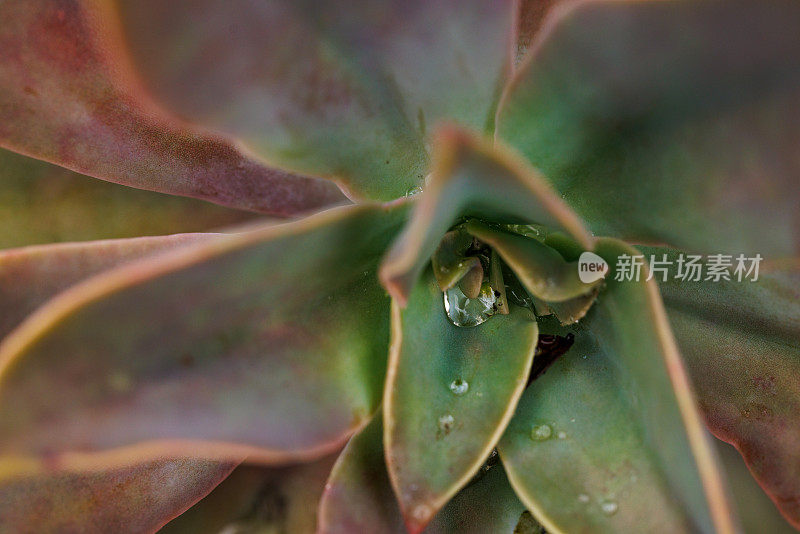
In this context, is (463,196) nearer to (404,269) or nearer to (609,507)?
(404,269)

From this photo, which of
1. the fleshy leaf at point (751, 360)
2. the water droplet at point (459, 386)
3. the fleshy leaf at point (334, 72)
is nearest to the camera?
the fleshy leaf at point (334, 72)

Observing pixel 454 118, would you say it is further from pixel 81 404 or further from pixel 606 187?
pixel 81 404

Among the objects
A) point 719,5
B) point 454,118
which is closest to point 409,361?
point 454,118

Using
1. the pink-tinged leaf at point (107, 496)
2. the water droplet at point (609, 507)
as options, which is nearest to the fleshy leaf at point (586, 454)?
the water droplet at point (609, 507)

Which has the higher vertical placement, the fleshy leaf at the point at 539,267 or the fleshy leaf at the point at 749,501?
the fleshy leaf at the point at 539,267

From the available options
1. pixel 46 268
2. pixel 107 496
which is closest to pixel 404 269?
pixel 46 268

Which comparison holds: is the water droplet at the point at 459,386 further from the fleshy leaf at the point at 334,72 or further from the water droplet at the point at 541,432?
the fleshy leaf at the point at 334,72

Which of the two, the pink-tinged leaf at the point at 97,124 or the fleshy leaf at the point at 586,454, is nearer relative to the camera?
the fleshy leaf at the point at 586,454
